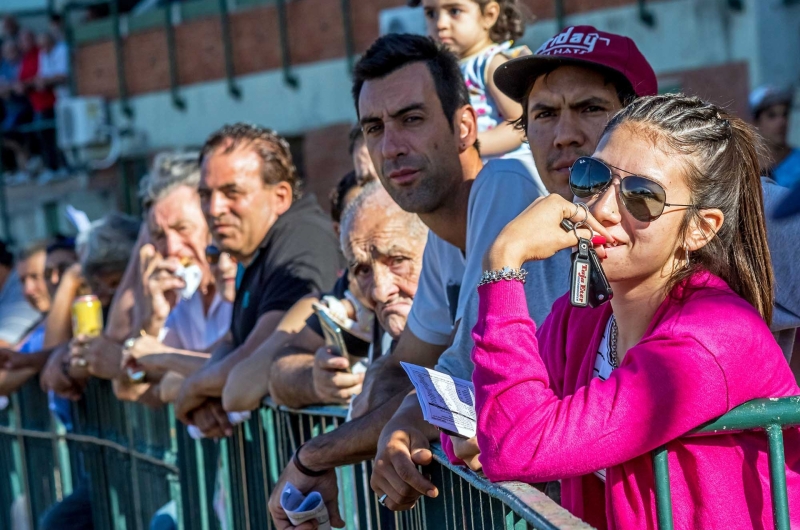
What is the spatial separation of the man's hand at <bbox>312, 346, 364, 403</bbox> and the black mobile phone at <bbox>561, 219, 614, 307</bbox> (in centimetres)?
180

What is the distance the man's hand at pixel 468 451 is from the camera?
2.78 meters

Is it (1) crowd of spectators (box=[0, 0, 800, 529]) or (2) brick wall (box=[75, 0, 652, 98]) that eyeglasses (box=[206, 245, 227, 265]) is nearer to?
(1) crowd of spectators (box=[0, 0, 800, 529])

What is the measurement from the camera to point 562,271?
3426 mm

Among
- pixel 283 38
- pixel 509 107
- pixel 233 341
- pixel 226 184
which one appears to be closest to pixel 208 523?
pixel 233 341

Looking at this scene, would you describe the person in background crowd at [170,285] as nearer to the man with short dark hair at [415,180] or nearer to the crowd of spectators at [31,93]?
the man with short dark hair at [415,180]

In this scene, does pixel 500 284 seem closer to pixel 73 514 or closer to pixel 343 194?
pixel 343 194

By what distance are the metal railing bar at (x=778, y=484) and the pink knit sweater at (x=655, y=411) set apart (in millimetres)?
159

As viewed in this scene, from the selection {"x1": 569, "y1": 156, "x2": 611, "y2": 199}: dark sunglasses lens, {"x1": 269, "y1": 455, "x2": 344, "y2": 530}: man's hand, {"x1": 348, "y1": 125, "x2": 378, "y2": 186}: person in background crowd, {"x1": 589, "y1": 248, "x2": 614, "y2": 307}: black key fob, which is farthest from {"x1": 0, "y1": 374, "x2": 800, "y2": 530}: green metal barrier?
{"x1": 348, "y1": 125, "x2": 378, "y2": 186}: person in background crowd

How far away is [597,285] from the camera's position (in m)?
2.60

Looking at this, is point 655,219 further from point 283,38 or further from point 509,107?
point 283,38

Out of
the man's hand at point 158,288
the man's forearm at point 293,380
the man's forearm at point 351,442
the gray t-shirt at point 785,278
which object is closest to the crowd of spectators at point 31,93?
the man's hand at point 158,288

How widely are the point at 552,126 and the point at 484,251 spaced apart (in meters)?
0.47

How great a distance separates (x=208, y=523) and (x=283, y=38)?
12938 millimetres

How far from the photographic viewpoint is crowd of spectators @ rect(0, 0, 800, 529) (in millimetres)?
2473
